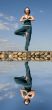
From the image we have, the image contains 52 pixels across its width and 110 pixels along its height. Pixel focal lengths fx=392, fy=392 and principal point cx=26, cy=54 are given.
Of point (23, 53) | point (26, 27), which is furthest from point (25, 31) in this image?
point (23, 53)

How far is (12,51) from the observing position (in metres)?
18.9

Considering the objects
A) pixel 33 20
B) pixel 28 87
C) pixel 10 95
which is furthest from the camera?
pixel 33 20

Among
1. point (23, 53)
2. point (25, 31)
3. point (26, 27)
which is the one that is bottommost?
point (23, 53)

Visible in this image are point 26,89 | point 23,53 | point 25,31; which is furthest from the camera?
point 23,53

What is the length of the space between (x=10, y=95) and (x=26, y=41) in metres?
11.4

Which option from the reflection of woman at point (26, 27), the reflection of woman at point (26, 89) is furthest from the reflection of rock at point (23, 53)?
the reflection of woman at point (26, 89)

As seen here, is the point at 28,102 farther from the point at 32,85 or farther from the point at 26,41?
the point at 26,41

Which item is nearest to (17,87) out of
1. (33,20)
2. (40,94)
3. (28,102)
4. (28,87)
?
(28,87)

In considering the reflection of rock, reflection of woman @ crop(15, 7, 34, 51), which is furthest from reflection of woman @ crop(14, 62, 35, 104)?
the reflection of rock

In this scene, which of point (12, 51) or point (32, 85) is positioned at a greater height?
point (32, 85)

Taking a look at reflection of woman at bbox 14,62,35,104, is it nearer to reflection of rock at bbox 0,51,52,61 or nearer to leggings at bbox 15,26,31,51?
leggings at bbox 15,26,31,51

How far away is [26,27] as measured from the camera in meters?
16.5

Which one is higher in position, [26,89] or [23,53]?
[26,89]

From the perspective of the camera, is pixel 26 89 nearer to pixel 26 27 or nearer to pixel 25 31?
pixel 26 27
